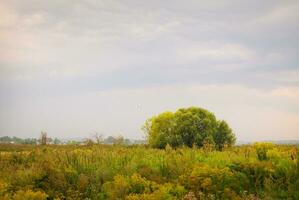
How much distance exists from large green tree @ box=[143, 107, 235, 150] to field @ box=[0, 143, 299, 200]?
23.5 meters

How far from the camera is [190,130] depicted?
38.5 m

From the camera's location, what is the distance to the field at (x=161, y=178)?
37.9 feet

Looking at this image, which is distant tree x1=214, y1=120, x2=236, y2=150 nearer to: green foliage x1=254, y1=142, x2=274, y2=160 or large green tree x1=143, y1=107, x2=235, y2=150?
large green tree x1=143, y1=107, x2=235, y2=150

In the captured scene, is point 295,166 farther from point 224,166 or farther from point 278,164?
point 224,166

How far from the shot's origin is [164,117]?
42.4m

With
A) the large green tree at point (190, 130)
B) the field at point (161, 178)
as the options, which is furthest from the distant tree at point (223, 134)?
the field at point (161, 178)

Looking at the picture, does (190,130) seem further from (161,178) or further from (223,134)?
(161,178)

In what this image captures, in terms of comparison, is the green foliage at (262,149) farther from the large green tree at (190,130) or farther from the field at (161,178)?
the large green tree at (190,130)

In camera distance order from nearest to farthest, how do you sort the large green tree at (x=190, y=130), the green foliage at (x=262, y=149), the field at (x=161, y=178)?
the field at (x=161, y=178)
the green foliage at (x=262, y=149)
the large green tree at (x=190, y=130)

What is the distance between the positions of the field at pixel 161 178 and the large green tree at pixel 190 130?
76.9 ft

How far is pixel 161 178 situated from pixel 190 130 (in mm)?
25987

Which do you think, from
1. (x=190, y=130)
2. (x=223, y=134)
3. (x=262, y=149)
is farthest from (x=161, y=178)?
(x=223, y=134)

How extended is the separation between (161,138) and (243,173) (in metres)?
27.1

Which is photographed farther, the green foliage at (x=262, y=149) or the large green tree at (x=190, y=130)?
the large green tree at (x=190, y=130)
